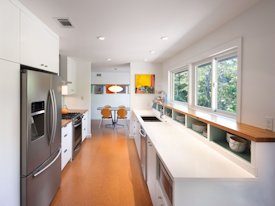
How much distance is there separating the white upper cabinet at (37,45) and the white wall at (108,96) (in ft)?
22.3

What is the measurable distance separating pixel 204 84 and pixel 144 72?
9.14 feet

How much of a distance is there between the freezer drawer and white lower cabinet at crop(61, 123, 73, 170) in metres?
0.68

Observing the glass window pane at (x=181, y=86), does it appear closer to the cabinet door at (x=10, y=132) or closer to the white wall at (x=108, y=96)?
the cabinet door at (x=10, y=132)

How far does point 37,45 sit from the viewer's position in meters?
2.33

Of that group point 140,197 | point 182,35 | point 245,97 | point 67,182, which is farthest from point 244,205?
point 67,182

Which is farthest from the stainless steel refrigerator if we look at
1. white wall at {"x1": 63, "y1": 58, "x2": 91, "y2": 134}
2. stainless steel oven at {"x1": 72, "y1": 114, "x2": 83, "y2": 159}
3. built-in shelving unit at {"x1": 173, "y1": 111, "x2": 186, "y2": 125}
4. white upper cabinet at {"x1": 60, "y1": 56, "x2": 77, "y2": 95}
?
white wall at {"x1": 63, "y1": 58, "x2": 91, "y2": 134}

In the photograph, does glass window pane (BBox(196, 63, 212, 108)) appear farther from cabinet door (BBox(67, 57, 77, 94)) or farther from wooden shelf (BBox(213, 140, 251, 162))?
cabinet door (BBox(67, 57, 77, 94))

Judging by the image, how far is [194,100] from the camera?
12.0ft

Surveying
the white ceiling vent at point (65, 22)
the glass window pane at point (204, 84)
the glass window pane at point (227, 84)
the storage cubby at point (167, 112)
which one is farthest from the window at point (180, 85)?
the white ceiling vent at point (65, 22)

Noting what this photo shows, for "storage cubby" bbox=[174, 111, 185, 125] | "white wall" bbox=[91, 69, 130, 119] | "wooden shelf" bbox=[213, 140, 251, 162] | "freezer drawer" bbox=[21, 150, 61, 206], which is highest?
"white wall" bbox=[91, 69, 130, 119]

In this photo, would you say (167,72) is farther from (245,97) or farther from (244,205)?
(244,205)

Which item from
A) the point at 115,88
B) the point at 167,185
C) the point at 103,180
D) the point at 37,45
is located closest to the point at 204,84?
the point at 167,185

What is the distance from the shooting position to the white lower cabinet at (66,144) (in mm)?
3441

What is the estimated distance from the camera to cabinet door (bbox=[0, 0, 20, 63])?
5.44ft
